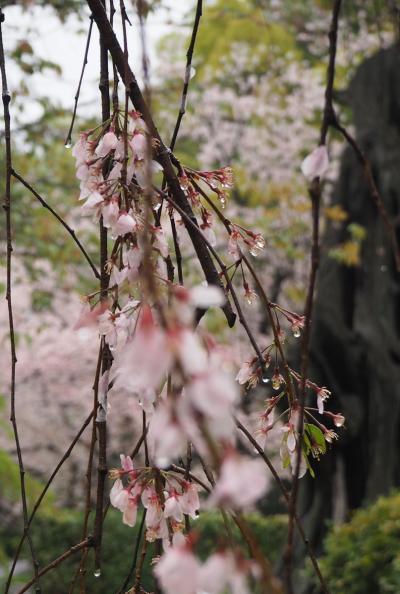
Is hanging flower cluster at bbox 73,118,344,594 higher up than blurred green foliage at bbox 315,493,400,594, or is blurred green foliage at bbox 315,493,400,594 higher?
blurred green foliage at bbox 315,493,400,594

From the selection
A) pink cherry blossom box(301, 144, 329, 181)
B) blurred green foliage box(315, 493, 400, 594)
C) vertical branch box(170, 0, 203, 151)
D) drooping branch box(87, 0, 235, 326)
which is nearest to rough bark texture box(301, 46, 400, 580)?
blurred green foliage box(315, 493, 400, 594)

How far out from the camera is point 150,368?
0.44m

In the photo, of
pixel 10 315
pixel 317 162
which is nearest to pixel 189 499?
pixel 10 315

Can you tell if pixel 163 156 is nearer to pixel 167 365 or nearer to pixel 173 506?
pixel 173 506

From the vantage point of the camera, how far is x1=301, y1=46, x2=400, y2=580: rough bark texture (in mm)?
4762

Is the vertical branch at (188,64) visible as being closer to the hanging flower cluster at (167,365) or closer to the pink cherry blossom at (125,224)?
the hanging flower cluster at (167,365)

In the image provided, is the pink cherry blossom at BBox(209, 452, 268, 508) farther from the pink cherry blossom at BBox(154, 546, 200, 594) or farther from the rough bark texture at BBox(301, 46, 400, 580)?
the rough bark texture at BBox(301, 46, 400, 580)

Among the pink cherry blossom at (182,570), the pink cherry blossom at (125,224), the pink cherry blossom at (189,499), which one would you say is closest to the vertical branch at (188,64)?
the pink cherry blossom at (125,224)

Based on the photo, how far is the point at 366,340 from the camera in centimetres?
488

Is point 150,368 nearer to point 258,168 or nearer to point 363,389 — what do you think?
point 363,389

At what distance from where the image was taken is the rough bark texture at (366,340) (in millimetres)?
4762

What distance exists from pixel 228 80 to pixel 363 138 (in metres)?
4.92

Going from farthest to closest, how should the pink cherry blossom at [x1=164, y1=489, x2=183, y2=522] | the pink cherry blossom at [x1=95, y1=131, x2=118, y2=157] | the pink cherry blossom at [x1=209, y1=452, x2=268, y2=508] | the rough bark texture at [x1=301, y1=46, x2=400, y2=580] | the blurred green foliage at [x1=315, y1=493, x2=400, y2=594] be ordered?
1. the rough bark texture at [x1=301, y1=46, x2=400, y2=580]
2. the blurred green foliage at [x1=315, y1=493, x2=400, y2=594]
3. the pink cherry blossom at [x1=95, y1=131, x2=118, y2=157]
4. the pink cherry blossom at [x1=164, y1=489, x2=183, y2=522]
5. the pink cherry blossom at [x1=209, y1=452, x2=268, y2=508]

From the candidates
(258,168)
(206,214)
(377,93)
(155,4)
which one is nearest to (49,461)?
(258,168)
